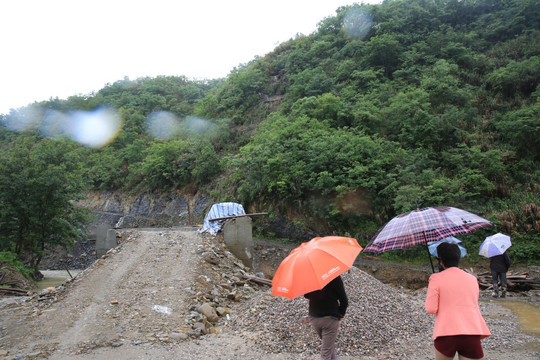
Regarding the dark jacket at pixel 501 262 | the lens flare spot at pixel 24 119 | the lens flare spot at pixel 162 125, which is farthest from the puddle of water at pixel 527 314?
the lens flare spot at pixel 24 119

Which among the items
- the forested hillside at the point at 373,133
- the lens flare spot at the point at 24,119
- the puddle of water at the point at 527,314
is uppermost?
the lens flare spot at the point at 24,119

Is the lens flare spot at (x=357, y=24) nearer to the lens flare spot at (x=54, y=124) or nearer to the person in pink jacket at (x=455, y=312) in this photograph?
the person in pink jacket at (x=455, y=312)

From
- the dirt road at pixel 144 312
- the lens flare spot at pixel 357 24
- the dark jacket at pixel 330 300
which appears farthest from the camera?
the lens flare spot at pixel 357 24

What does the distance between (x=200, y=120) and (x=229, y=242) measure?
841 inches

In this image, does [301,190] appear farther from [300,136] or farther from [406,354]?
[406,354]

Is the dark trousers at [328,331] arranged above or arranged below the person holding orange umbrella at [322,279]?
below

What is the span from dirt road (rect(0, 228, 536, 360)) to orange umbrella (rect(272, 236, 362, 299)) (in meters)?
2.36

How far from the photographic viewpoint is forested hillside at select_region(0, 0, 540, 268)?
1438 centimetres

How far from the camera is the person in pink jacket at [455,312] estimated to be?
2.48m

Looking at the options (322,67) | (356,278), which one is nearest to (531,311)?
(356,278)

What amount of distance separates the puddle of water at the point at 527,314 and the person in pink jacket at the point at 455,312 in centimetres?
474

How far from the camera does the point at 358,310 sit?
18.8 feet

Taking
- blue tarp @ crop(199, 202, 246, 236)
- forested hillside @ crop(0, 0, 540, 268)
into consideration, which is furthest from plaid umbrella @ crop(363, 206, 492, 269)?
forested hillside @ crop(0, 0, 540, 268)

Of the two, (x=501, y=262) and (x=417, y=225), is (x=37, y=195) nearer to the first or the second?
(x=417, y=225)
